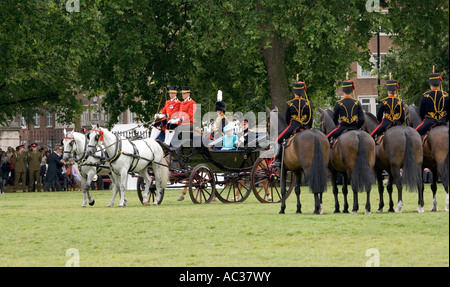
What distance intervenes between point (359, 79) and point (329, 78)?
35.6 meters

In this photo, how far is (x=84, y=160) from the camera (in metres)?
24.2

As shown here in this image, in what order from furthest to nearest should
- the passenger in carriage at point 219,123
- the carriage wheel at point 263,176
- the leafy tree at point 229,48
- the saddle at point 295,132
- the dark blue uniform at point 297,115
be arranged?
the leafy tree at point 229,48 → the passenger in carriage at point 219,123 → the carriage wheel at point 263,176 → the saddle at point 295,132 → the dark blue uniform at point 297,115

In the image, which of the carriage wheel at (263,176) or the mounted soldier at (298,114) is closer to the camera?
the mounted soldier at (298,114)

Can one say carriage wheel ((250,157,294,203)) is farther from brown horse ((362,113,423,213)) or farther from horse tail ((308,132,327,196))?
horse tail ((308,132,327,196))

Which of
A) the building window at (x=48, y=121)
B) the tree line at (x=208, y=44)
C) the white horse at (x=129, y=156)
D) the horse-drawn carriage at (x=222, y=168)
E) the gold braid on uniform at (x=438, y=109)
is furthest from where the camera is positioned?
the building window at (x=48, y=121)

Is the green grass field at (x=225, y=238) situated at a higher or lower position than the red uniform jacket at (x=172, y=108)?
lower

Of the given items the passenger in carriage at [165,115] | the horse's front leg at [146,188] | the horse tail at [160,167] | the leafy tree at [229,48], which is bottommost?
the horse's front leg at [146,188]

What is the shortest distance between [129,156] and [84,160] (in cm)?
110

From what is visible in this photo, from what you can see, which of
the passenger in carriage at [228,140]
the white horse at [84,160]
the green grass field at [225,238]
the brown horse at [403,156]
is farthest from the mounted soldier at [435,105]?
the white horse at [84,160]

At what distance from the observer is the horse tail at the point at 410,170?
18561mm

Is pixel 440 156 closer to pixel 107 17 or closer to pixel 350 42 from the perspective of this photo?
pixel 350 42

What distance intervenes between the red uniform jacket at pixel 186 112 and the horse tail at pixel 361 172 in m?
6.78

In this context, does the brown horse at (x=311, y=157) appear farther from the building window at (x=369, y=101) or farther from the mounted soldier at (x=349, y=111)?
the building window at (x=369, y=101)

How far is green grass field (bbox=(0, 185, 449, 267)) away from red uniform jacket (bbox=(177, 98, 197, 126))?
11.7 ft
